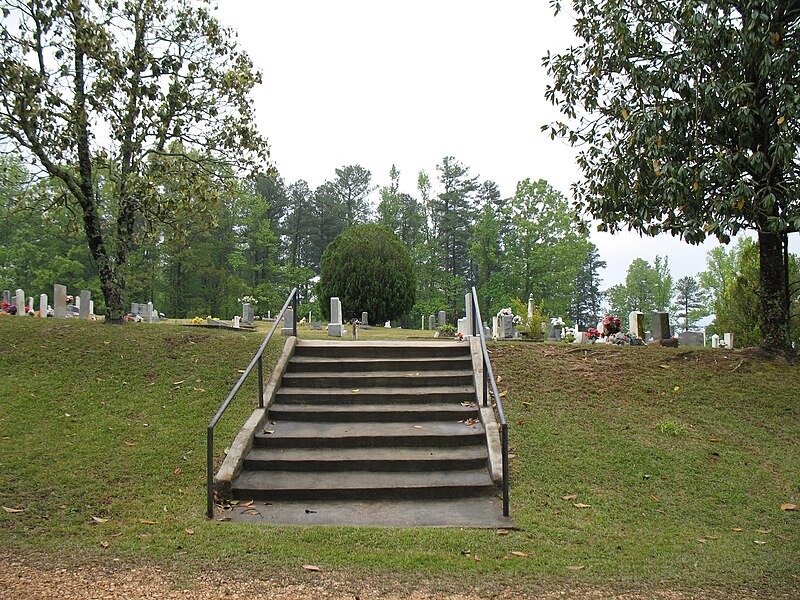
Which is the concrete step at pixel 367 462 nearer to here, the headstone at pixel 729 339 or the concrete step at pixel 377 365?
the concrete step at pixel 377 365

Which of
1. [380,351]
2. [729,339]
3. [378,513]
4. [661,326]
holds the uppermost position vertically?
[661,326]

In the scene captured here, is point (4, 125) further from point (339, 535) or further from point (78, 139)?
point (339, 535)

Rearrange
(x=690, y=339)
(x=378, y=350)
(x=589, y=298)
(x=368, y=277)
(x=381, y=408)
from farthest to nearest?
(x=589, y=298)
(x=368, y=277)
(x=690, y=339)
(x=378, y=350)
(x=381, y=408)

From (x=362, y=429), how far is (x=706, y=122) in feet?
19.9

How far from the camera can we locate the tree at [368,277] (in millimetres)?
30344

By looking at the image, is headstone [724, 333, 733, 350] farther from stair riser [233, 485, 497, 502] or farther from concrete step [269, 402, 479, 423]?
stair riser [233, 485, 497, 502]

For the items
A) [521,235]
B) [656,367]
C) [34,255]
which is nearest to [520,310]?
[656,367]

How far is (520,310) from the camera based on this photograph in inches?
794

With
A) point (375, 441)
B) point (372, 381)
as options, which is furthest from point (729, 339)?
point (375, 441)

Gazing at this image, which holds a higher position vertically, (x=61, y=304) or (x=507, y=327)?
(x=61, y=304)

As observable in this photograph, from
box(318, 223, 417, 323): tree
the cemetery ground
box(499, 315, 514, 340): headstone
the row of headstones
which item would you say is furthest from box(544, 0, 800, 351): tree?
box(318, 223, 417, 323): tree

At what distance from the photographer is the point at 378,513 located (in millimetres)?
5145

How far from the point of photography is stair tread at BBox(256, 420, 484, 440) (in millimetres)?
6441

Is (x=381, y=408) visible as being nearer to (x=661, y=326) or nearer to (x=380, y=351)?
(x=380, y=351)
